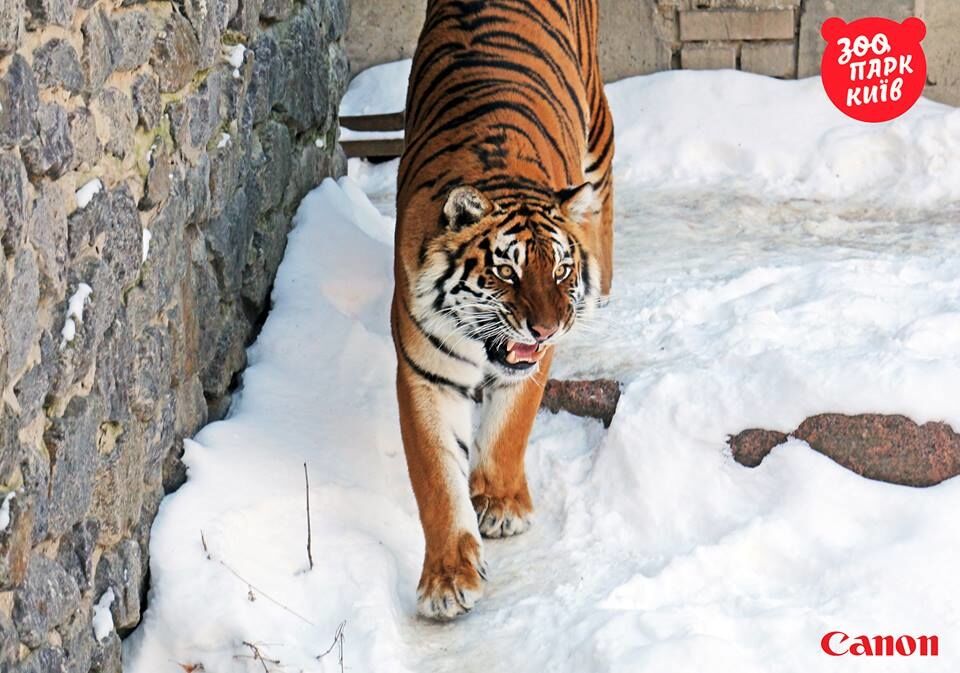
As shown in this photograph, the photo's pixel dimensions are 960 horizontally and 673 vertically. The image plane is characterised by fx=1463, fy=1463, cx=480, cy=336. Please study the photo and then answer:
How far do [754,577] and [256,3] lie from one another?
2.29 meters

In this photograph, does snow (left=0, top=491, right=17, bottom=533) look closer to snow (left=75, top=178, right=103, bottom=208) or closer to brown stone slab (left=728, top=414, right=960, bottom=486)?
snow (left=75, top=178, right=103, bottom=208)

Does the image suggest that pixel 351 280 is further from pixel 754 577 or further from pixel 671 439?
pixel 754 577

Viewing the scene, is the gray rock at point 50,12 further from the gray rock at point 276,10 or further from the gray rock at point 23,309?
the gray rock at point 276,10

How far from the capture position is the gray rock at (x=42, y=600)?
269 centimetres

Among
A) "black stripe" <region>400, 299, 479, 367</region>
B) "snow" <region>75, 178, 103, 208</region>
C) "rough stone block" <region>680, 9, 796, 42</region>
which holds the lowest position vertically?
"rough stone block" <region>680, 9, 796, 42</region>

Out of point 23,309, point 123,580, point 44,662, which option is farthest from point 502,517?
point 23,309

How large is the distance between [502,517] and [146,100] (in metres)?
1.52

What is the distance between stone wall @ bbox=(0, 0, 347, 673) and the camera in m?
2.60

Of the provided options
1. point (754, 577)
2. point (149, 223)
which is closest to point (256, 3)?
point (149, 223)

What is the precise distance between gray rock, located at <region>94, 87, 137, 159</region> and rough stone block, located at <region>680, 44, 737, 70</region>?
444 centimetres

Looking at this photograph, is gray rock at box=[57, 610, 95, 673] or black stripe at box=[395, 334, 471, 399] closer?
gray rock at box=[57, 610, 95, 673]

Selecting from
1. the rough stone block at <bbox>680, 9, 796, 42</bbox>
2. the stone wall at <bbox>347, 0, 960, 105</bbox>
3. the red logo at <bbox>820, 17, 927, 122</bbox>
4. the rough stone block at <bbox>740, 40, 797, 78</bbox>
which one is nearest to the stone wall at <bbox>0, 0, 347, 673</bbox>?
the stone wall at <bbox>347, 0, 960, 105</bbox>

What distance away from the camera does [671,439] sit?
4.20 m

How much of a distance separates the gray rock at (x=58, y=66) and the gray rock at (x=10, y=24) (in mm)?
169
